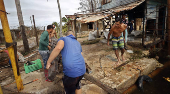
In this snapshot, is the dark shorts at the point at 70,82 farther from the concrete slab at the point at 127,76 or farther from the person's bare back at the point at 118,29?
the person's bare back at the point at 118,29

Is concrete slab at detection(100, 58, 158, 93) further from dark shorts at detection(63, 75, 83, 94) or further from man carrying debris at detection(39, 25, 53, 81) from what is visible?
man carrying debris at detection(39, 25, 53, 81)

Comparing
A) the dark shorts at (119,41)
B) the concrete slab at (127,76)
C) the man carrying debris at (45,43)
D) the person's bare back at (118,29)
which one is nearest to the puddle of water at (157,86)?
the concrete slab at (127,76)

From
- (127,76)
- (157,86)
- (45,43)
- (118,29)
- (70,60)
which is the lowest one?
(157,86)

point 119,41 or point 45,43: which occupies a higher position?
point 45,43

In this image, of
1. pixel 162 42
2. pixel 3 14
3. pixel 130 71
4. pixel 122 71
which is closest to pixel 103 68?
pixel 122 71

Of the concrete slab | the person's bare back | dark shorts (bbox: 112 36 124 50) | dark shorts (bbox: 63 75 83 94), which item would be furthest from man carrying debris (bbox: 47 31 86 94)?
dark shorts (bbox: 112 36 124 50)

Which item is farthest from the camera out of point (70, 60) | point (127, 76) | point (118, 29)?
point (118, 29)

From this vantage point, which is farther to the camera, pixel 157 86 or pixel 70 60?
pixel 157 86

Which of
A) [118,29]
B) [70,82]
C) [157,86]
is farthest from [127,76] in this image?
[70,82]

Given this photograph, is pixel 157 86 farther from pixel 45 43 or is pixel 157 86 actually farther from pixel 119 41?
pixel 45 43

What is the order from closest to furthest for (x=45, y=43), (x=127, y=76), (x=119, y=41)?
1. (x=45, y=43)
2. (x=127, y=76)
3. (x=119, y=41)

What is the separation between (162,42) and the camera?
25.4ft

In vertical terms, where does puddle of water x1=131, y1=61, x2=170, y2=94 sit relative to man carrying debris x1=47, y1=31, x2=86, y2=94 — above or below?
below

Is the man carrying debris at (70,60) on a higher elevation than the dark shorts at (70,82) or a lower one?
higher
